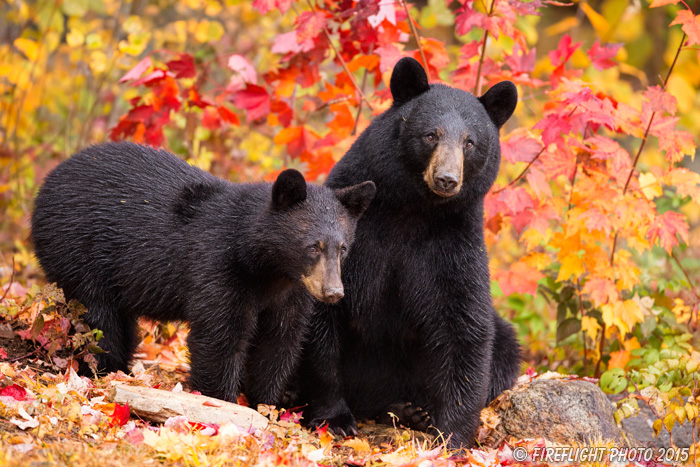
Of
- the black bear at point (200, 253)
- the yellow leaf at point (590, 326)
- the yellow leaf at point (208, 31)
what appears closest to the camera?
the black bear at point (200, 253)

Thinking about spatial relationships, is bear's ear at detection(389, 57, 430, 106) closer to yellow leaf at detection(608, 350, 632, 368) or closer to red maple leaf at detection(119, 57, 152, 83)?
red maple leaf at detection(119, 57, 152, 83)

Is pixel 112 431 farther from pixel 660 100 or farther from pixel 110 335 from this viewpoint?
pixel 660 100

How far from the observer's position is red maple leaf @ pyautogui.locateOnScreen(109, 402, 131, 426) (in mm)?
3551

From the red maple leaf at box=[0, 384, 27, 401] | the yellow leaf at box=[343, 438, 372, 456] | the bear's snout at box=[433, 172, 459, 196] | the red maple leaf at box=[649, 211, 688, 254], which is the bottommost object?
the yellow leaf at box=[343, 438, 372, 456]

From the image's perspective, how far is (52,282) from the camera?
14.3 feet

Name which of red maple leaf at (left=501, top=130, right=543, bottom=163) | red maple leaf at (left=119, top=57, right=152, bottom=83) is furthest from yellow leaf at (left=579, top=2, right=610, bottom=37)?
red maple leaf at (left=119, top=57, right=152, bottom=83)

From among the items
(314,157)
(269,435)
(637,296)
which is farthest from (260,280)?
(637,296)

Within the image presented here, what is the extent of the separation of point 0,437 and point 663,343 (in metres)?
4.83

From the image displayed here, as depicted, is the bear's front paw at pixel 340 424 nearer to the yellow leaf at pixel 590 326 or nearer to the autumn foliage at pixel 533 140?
the autumn foliage at pixel 533 140

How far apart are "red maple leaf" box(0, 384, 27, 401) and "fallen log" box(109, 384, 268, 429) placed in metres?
0.42

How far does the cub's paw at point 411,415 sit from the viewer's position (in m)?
4.69

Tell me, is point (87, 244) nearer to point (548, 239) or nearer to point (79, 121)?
point (548, 239)

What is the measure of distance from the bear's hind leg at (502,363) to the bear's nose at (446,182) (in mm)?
1472

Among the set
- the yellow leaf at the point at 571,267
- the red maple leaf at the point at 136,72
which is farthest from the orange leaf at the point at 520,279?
the red maple leaf at the point at 136,72
